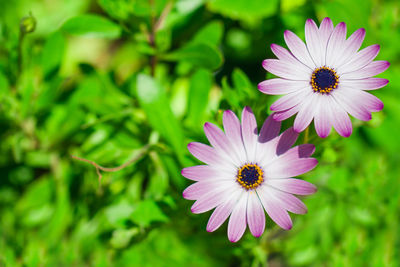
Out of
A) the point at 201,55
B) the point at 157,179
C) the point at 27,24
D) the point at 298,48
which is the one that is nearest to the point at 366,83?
the point at 298,48

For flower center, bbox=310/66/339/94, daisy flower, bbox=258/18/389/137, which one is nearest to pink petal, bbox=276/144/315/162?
daisy flower, bbox=258/18/389/137

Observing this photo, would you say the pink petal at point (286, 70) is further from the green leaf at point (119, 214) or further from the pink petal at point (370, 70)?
the green leaf at point (119, 214)

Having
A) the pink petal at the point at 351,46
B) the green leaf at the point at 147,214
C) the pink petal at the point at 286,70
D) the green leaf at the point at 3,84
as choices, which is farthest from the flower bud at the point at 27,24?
the pink petal at the point at 351,46

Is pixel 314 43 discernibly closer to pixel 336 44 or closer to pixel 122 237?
pixel 336 44

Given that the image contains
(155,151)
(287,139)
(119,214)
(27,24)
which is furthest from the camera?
(155,151)

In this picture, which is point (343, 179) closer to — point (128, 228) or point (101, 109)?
point (128, 228)

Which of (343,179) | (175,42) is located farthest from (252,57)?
(343,179)
